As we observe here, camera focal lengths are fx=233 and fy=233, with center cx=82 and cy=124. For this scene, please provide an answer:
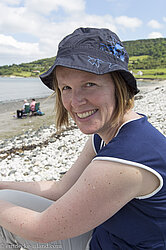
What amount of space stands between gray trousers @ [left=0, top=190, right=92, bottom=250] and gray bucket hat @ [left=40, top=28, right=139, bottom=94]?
1125 millimetres

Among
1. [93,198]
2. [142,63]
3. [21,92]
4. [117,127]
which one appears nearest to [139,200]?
[93,198]

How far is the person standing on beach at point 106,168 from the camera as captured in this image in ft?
3.76

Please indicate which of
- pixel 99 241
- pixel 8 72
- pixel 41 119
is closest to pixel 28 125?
pixel 41 119

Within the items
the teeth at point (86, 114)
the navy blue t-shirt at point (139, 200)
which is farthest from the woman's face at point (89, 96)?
the navy blue t-shirt at point (139, 200)

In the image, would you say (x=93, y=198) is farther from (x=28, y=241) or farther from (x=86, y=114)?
(x=28, y=241)

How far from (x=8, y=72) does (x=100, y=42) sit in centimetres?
12524

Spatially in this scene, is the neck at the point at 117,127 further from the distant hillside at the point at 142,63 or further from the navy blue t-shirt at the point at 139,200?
the distant hillside at the point at 142,63

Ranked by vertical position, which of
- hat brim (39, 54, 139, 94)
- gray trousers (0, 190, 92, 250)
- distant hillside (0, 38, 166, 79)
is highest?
distant hillside (0, 38, 166, 79)

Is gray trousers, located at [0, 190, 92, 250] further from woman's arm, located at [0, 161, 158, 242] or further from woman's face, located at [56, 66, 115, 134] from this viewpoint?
woman's face, located at [56, 66, 115, 134]

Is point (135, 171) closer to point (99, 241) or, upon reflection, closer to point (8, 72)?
point (99, 241)

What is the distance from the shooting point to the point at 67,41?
53.3 inches

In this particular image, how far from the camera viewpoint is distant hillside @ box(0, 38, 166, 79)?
325 ft

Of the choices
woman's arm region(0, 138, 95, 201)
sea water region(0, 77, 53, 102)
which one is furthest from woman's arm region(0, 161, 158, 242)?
sea water region(0, 77, 53, 102)

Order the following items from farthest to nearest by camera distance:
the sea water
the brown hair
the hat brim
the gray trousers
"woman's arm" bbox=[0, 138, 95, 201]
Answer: the sea water
"woman's arm" bbox=[0, 138, 95, 201]
the gray trousers
the brown hair
the hat brim
